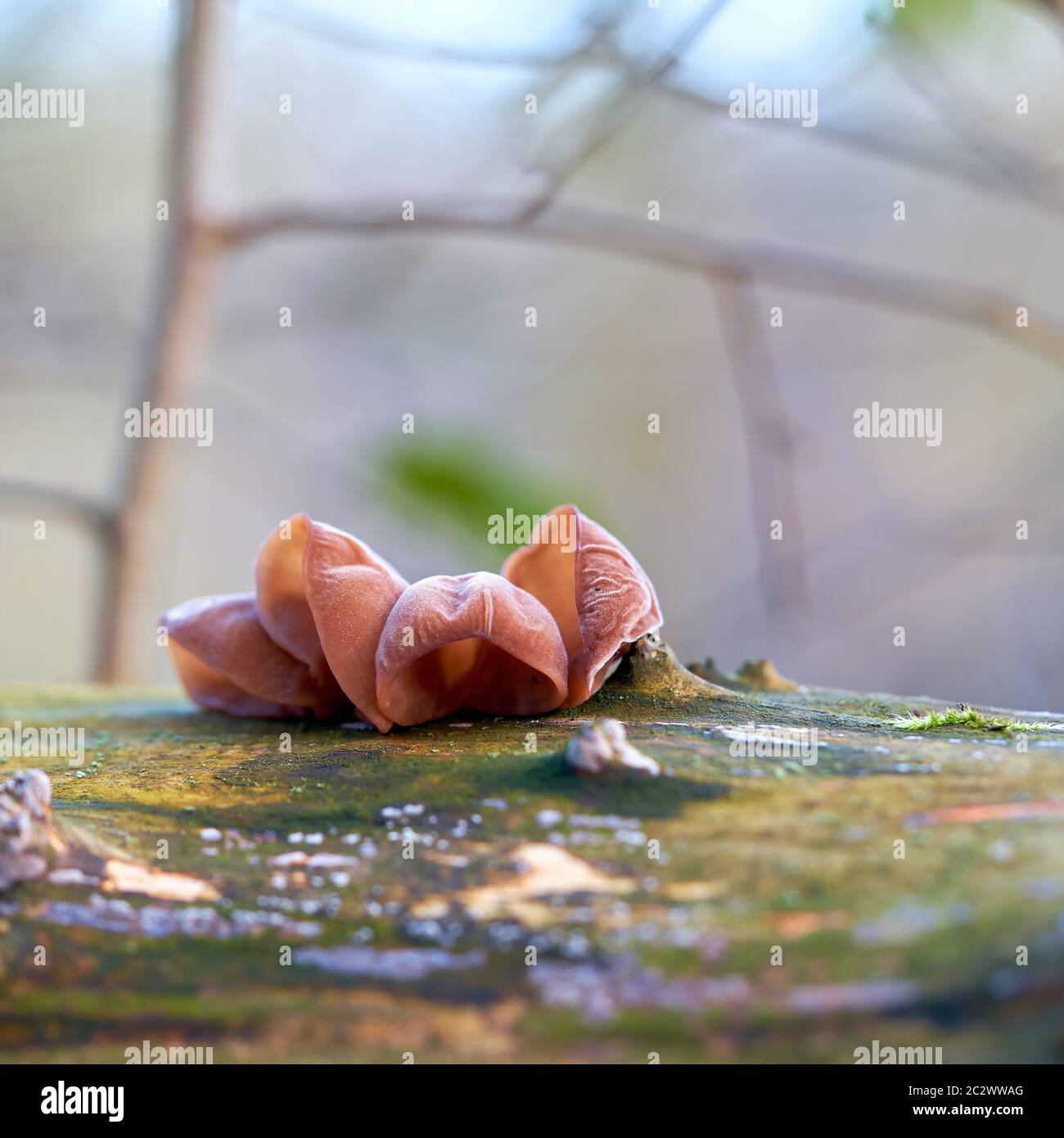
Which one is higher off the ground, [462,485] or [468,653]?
[462,485]

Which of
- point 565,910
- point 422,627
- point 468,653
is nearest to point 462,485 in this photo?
point 468,653

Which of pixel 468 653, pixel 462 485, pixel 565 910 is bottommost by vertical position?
pixel 565 910

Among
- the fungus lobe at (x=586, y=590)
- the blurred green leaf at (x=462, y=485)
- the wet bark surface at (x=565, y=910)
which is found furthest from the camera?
the blurred green leaf at (x=462, y=485)

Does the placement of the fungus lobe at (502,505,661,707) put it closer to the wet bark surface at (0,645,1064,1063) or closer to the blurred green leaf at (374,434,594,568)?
the wet bark surface at (0,645,1064,1063)

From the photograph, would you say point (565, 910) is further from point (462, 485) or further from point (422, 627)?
point (462, 485)

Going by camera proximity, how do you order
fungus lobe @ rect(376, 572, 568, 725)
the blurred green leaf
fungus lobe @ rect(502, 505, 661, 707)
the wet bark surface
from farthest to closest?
the blurred green leaf, fungus lobe @ rect(502, 505, 661, 707), fungus lobe @ rect(376, 572, 568, 725), the wet bark surface

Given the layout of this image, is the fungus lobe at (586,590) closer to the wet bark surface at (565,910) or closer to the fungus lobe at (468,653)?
the fungus lobe at (468,653)

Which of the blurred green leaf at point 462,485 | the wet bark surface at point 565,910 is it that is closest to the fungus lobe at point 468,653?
the wet bark surface at point 565,910

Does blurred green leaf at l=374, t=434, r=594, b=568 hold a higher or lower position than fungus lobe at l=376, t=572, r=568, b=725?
higher

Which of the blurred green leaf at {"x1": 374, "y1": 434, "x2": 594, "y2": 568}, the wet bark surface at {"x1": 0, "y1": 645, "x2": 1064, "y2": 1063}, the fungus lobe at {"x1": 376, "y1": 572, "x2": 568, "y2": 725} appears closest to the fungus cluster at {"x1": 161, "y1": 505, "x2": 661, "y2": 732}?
the fungus lobe at {"x1": 376, "y1": 572, "x2": 568, "y2": 725}
